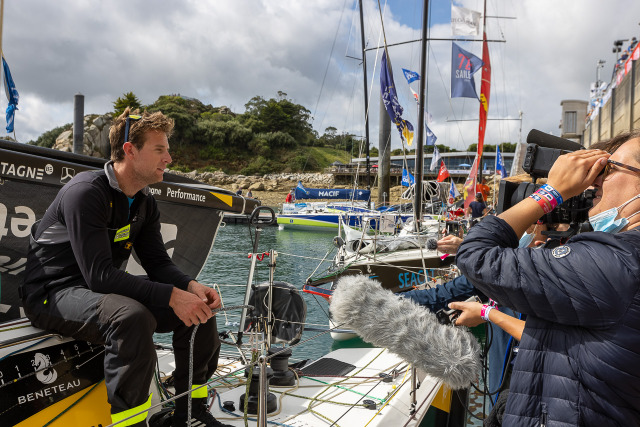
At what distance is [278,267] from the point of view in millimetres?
13430

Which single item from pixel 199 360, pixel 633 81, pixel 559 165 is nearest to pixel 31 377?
pixel 199 360

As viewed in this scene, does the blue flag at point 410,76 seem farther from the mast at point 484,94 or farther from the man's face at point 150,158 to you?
the man's face at point 150,158

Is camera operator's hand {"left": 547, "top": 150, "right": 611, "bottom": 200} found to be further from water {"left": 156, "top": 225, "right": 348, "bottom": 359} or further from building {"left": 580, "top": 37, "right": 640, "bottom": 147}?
building {"left": 580, "top": 37, "right": 640, "bottom": 147}

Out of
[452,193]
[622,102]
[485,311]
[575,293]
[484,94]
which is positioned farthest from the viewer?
[452,193]

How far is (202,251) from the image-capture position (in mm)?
3498

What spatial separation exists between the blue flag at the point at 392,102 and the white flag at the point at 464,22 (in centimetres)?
381

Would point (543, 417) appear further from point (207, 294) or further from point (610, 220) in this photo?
point (207, 294)

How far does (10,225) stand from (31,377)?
1120mm

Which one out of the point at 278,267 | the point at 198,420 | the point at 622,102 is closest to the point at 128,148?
the point at 198,420

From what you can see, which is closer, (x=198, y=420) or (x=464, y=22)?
(x=198, y=420)

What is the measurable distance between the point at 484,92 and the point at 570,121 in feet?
87.9

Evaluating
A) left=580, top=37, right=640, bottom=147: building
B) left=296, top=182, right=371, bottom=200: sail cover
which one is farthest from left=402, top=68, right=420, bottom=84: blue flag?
left=296, top=182, right=371, bottom=200: sail cover

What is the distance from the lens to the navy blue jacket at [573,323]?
109 cm

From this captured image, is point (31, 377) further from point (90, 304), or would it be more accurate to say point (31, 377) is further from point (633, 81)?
point (633, 81)
